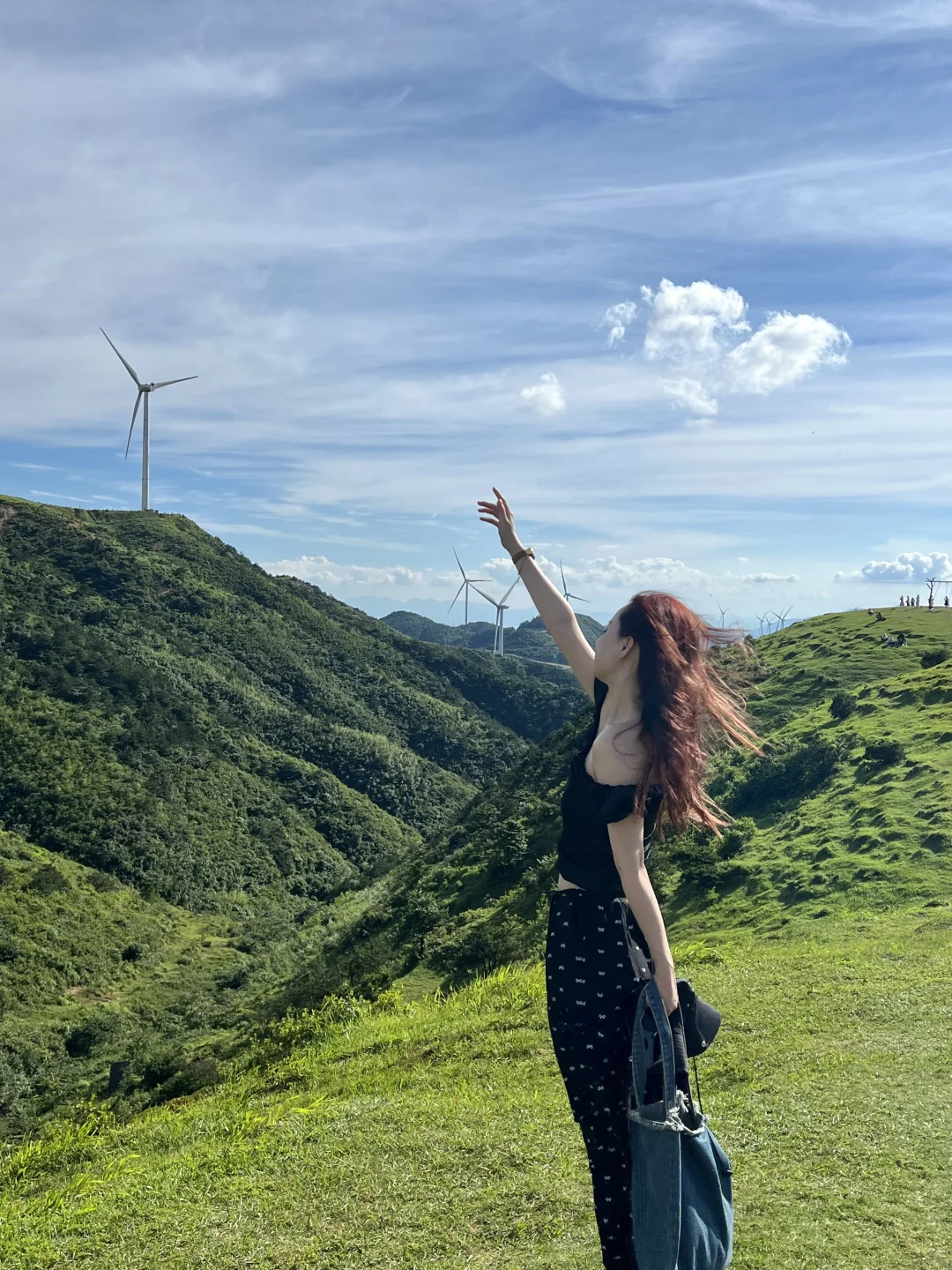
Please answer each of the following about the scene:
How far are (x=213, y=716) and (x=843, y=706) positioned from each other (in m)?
61.1

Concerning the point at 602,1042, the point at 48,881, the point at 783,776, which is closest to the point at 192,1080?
the point at 602,1042

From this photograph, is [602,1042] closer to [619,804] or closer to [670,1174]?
[670,1174]

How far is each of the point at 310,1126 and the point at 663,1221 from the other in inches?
208

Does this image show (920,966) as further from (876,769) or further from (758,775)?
(758,775)

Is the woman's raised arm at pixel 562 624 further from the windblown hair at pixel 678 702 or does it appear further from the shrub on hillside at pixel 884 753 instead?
the shrub on hillside at pixel 884 753

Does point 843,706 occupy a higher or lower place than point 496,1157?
higher

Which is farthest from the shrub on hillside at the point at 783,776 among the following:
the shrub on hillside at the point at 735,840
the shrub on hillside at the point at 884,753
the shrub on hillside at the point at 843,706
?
the shrub on hillside at the point at 843,706

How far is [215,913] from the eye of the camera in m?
61.3

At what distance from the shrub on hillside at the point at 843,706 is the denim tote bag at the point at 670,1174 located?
30.8m

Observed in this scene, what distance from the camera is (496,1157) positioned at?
22.0 ft

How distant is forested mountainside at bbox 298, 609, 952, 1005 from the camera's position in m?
18.6

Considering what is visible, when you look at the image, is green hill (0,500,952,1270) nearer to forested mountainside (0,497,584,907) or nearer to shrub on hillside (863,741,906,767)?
shrub on hillside (863,741,906,767)

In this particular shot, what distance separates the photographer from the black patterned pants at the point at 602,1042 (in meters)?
3.73

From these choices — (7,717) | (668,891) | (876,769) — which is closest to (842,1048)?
(668,891)
